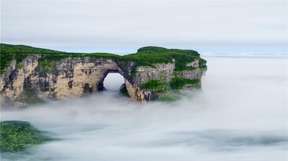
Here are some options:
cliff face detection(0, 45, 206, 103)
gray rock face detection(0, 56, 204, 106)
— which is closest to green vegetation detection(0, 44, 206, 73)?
cliff face detection(0, 45, 206, 103)

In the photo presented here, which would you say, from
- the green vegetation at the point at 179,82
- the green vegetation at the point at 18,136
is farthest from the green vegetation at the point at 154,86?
the green vegetation at the point at 18,136

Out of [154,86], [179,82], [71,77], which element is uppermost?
[71,77]

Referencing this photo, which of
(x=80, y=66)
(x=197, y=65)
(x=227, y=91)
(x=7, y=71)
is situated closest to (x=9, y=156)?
(x=7, y=71)

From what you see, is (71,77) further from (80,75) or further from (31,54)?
(31,54)

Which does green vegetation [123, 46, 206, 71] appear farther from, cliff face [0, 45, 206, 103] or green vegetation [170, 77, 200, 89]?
green vegetation [170, 77, 200, 89]

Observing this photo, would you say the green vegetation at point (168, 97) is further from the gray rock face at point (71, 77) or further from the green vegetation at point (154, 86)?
the gray rock face at point (71, 77)

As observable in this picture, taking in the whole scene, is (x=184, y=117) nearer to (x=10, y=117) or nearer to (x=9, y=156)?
(x=10, y=117)

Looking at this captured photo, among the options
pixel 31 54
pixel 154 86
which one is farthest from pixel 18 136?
pixel 154 86
